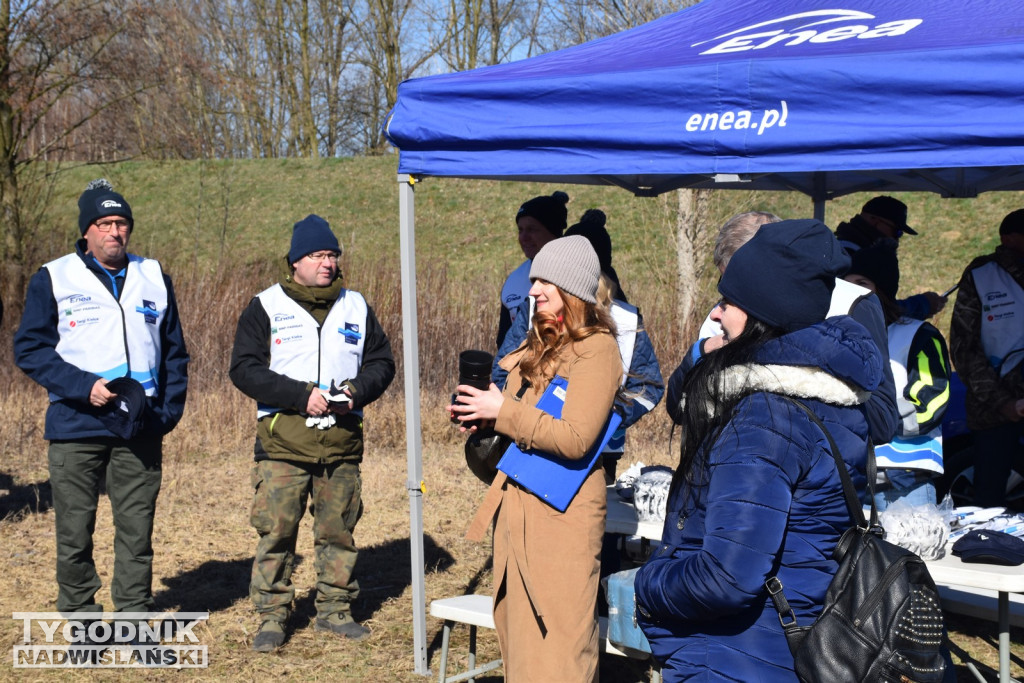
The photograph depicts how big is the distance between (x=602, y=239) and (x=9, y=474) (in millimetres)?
6217

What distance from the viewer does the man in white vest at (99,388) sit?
4.57m

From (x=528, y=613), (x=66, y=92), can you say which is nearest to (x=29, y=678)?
(x=528, y=613)

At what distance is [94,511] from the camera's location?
186 inches

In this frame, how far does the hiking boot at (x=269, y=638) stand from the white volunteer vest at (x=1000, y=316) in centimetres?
354

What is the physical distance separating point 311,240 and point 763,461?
3.10m

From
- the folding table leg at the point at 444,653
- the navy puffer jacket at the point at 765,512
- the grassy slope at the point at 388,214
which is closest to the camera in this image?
the navy puffer jacket at the point at 765,512

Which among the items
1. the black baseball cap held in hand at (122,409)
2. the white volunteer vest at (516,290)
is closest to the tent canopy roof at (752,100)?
the white volunteer vest at (516,290)

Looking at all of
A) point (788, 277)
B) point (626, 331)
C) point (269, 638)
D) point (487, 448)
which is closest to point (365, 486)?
point (269, 638)

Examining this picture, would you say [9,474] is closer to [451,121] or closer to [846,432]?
[451,121]

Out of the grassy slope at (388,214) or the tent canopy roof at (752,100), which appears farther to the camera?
the grassy slope at (388,214)

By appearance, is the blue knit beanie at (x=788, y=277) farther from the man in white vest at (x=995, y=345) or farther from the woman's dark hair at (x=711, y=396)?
the man in white vest at (x=995, y=345)

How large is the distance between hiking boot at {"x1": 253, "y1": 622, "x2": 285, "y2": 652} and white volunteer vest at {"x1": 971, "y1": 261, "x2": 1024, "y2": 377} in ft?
11.6

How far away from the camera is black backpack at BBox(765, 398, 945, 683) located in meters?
2.06

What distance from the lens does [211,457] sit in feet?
30.2
